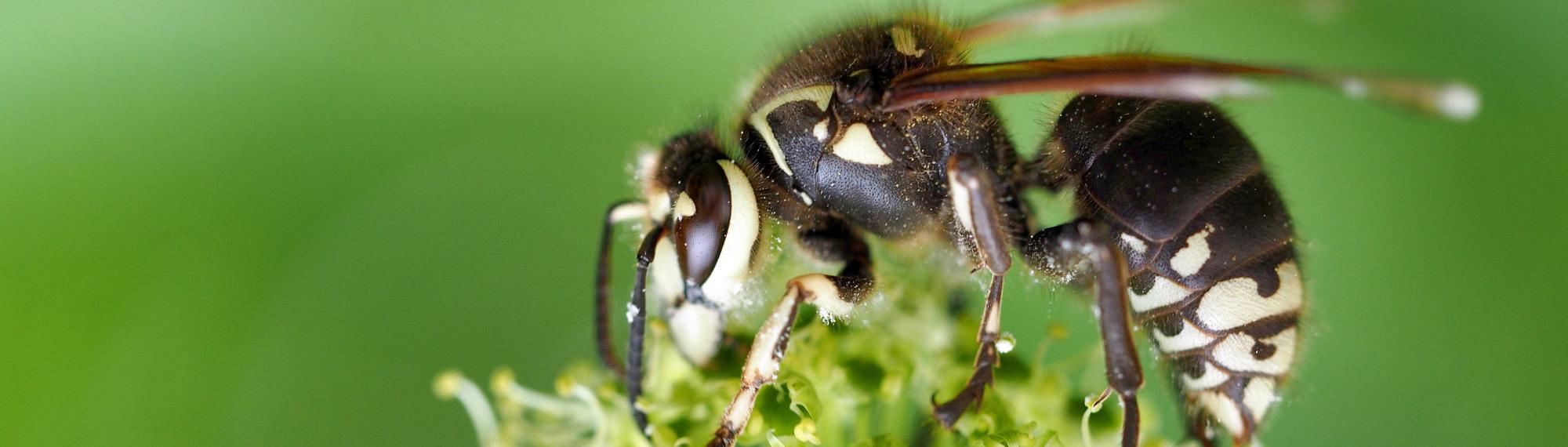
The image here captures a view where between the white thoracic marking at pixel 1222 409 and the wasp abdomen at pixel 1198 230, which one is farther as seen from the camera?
the white thoracic marking at pixel 1222 409

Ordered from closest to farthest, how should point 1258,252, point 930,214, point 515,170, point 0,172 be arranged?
point 1258,252
point 930,214
point 0,172
point 515,170

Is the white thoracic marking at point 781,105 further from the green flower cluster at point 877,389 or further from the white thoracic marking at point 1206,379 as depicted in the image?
the white thoracic marking at point 1206,379

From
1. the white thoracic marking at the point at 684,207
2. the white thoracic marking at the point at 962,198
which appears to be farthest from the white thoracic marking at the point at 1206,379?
the white thoracic marking at the point at 684,207

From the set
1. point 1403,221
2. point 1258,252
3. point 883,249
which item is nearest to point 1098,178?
point 1258,252

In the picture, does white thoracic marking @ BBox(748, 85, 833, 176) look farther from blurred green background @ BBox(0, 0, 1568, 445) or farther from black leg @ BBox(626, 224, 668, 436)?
blurred green background @ BBox(0, 0, 1568, 445)

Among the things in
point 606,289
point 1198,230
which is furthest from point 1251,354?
point 606,289

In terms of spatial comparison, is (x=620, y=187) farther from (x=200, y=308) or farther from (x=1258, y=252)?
(x=1258, y=252)

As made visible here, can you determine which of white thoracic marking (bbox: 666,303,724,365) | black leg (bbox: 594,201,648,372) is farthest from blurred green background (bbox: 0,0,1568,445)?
white thoracic marking (bbox: 666,303,724,365)
